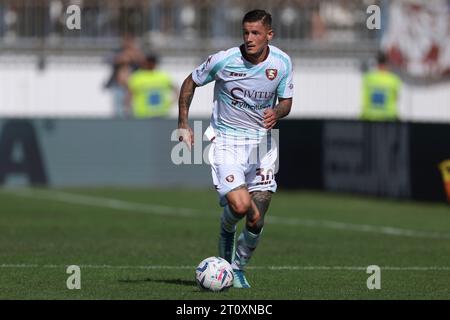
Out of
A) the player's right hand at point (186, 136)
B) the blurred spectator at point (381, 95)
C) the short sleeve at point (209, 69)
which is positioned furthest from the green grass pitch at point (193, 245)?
the blurred spectator at point (381, 95)

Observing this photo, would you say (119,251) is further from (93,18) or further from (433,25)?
(433,25)

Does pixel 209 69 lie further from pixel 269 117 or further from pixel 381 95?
pixel 381 95

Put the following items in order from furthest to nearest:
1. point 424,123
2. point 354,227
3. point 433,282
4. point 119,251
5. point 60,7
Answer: point 60,7
point 424,123
point 354,227
point 119,251
point 433,282

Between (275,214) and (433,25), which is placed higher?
(433,25)

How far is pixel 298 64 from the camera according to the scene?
94.6 feet

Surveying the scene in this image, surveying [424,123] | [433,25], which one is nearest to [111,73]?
[433,25]

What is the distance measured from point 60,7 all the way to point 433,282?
17334mm

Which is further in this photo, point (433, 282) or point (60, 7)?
point (60, 7)

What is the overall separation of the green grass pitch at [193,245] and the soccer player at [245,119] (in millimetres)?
634

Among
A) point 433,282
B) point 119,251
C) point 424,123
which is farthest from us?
point 424,123

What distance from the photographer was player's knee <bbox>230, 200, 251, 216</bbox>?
10.9 meters

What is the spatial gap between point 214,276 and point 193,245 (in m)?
4.59

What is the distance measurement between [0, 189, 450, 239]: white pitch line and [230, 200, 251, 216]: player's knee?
5.99 meters
